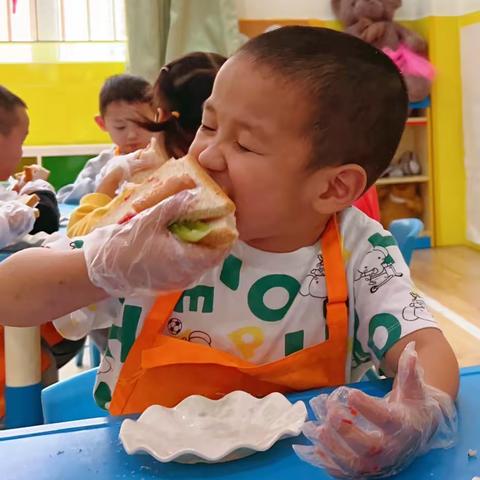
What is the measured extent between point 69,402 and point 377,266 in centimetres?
50

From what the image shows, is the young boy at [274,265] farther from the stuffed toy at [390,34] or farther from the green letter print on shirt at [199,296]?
the stuffed toy at [390,34]

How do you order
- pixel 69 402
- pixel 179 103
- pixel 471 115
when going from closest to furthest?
1. pixel 69 402
2. pixel 179 103
3. pixel 471 115

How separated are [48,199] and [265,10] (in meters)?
2.86

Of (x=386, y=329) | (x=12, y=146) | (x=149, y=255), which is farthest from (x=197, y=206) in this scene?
(x=12, y=146)

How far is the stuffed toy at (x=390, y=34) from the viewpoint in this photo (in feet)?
13.3

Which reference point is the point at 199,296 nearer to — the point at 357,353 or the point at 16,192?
the point at 357,353

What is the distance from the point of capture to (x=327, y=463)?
1.83 feet

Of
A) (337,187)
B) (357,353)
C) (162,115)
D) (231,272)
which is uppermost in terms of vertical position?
(162,115)

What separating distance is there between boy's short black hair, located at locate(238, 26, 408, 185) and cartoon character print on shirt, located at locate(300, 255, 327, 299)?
0.15 metres

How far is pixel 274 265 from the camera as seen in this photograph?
90 cm

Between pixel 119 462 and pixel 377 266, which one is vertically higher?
pixel 377 266

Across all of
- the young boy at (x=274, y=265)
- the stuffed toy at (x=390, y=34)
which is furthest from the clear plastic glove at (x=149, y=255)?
the stuffed toy at (x=390, y=34)

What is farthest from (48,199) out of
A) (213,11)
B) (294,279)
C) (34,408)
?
(213,11)

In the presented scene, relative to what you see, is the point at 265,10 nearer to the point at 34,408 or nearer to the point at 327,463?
the point at 34,408
